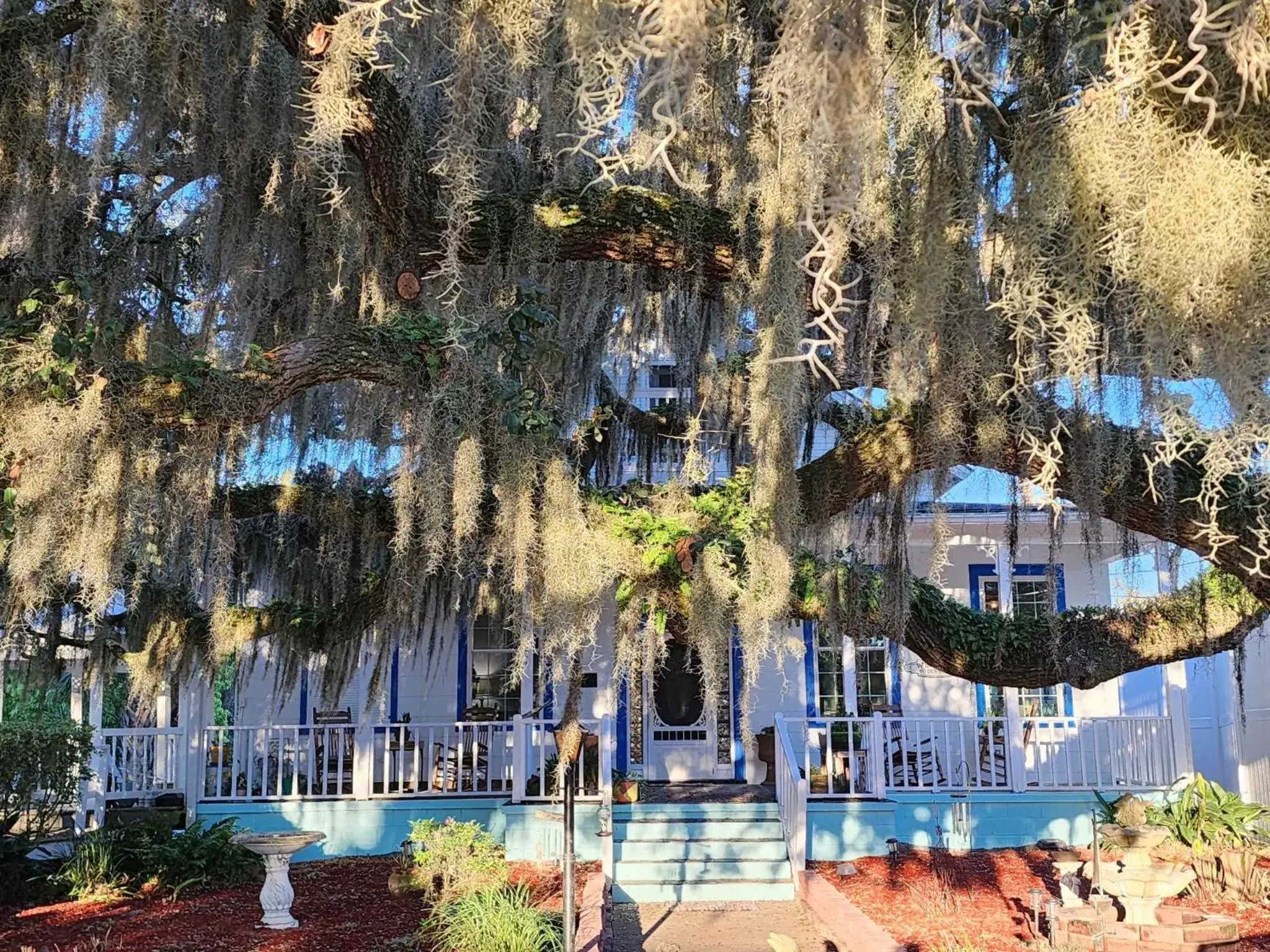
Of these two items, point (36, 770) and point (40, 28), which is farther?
point (36, 770)

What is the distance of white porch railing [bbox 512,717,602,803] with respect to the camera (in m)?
9.90

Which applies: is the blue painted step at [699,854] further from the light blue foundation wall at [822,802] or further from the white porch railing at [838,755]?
the light blue foundation wall at [822,802]

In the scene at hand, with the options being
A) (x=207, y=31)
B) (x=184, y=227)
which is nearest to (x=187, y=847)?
(x=184, y=227)

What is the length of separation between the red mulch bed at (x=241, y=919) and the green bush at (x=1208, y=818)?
4495mm

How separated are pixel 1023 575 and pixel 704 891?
593cm

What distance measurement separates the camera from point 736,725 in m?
11.7

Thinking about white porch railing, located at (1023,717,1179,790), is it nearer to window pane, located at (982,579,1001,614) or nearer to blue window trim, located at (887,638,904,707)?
blue window trim, located at (887,638,904,707)

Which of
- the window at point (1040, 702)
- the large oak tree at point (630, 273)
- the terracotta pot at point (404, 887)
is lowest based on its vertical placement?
the terracotta pot at point (404, 887)

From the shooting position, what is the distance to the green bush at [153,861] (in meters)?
8.60

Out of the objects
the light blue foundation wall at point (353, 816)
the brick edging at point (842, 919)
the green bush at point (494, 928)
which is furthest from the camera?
the light blue foundation wall at point (353, 816)

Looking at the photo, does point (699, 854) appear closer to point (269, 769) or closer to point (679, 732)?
point (679, 732)

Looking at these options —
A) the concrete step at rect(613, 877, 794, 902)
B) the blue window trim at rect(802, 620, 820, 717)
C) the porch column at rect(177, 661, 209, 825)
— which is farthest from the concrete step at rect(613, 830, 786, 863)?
the porch column at rect(177, 661, 209, 825)

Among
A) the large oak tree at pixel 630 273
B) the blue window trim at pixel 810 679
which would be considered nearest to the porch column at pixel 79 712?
the large oak tree at pixel 630 273

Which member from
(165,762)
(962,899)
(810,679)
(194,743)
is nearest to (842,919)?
(962,899)
